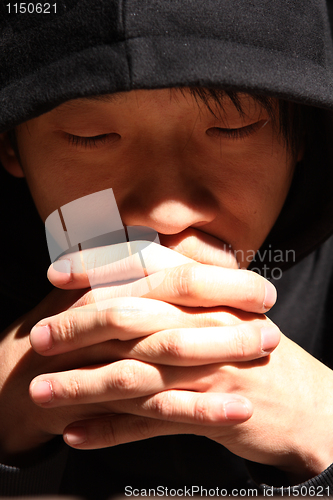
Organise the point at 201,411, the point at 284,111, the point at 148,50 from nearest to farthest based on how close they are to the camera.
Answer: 1. the point at 148,50
2. the point at 201,411
3. the point at 284,111

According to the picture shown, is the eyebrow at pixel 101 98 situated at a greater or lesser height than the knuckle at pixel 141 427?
greater

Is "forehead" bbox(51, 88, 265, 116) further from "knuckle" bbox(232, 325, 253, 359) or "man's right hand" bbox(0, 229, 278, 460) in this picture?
"knuckle" bbox(232, 325, 253, 359)

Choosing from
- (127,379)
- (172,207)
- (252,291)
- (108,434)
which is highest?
(172,207)

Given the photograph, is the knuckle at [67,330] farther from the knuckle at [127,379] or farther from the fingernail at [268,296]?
the fingernail at [268,296]

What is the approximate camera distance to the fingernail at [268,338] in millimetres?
677

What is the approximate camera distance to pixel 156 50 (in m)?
0.54

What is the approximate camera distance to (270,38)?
23.8 inches

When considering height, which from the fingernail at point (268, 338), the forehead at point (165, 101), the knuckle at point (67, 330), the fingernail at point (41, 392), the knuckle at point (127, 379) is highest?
the forehead at point (165, 101)

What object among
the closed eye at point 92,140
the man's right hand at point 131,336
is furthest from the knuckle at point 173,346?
the closed eye at point 92,140

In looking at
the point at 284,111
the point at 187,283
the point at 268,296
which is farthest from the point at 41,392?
the point at 284,111

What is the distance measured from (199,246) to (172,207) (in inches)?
3.9

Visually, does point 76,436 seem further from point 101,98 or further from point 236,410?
point 101,98

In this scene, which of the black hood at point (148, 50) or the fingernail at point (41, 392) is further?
the fingernail at point (41, 392)

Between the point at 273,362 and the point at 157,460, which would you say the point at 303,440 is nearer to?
the point at 273,362
